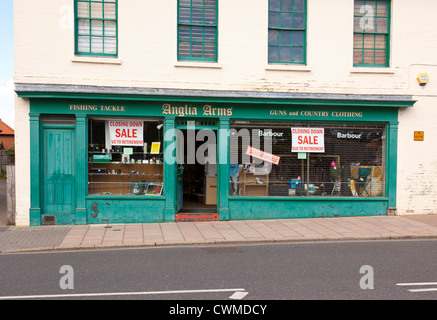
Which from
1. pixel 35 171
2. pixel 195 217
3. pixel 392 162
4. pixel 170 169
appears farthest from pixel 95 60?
pixel 392 162

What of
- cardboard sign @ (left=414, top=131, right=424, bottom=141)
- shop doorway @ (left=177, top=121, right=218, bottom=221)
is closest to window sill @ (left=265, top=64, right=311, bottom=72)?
shop doorway @ (left=177, top=121, right=218, bottom=221)

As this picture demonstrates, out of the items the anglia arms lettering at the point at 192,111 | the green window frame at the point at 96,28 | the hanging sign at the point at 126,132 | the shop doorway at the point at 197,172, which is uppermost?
the green window frame at the point at 96,28

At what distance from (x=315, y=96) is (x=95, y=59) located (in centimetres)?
613

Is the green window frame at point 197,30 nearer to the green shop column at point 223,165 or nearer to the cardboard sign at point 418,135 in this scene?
the green shop column at point 223,165

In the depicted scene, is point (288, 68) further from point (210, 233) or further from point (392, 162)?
point (210, 233)

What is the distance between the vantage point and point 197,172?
1503 centimetres

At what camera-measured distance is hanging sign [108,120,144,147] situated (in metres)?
11.4

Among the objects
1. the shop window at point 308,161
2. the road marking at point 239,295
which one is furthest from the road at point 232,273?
the shop window at point 308,161

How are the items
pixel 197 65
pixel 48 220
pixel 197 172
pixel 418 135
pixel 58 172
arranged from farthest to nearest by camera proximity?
pixel 197 172, pixel 418 135, pixel 197 65, pixel 58 172, pixel 48 220

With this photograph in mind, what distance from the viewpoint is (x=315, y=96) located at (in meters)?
Result: 11.6

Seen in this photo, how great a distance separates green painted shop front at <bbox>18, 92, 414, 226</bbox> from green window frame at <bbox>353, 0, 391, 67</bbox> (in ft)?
4.71

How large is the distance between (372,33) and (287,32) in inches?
102

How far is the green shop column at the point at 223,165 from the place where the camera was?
38.0 ft

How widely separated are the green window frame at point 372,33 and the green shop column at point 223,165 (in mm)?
4410
